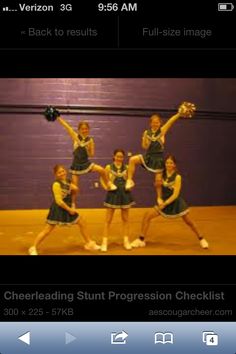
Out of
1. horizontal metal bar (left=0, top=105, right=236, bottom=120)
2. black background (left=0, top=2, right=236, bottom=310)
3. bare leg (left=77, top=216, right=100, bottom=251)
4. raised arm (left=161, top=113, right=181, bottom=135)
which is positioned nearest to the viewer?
black background (left=0, top=2, right=236, bottom=310)

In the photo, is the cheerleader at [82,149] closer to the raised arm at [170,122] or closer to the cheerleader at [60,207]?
the cheerleader at [60,207]

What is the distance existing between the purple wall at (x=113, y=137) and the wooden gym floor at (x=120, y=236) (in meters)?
0.54

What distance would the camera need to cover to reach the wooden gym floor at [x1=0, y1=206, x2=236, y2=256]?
3469 mm

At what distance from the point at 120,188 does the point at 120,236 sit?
0.86 metres

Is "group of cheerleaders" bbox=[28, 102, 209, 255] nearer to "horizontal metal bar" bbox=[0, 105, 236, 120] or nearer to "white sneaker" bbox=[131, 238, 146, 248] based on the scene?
"white sneaker" bbox=[131, 238, 146, 248]

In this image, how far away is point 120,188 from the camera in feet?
11.3

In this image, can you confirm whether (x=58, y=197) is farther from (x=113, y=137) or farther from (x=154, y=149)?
(x=113, y=137)

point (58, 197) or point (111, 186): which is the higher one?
point (111, 186)

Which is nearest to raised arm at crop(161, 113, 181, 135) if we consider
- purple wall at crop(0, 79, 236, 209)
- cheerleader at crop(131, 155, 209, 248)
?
cheerleader at crop(131, 155, 209, 248)

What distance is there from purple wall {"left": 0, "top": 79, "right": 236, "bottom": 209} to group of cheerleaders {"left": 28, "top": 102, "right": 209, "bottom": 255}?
92.7 inches

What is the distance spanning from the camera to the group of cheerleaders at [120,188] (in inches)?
129
